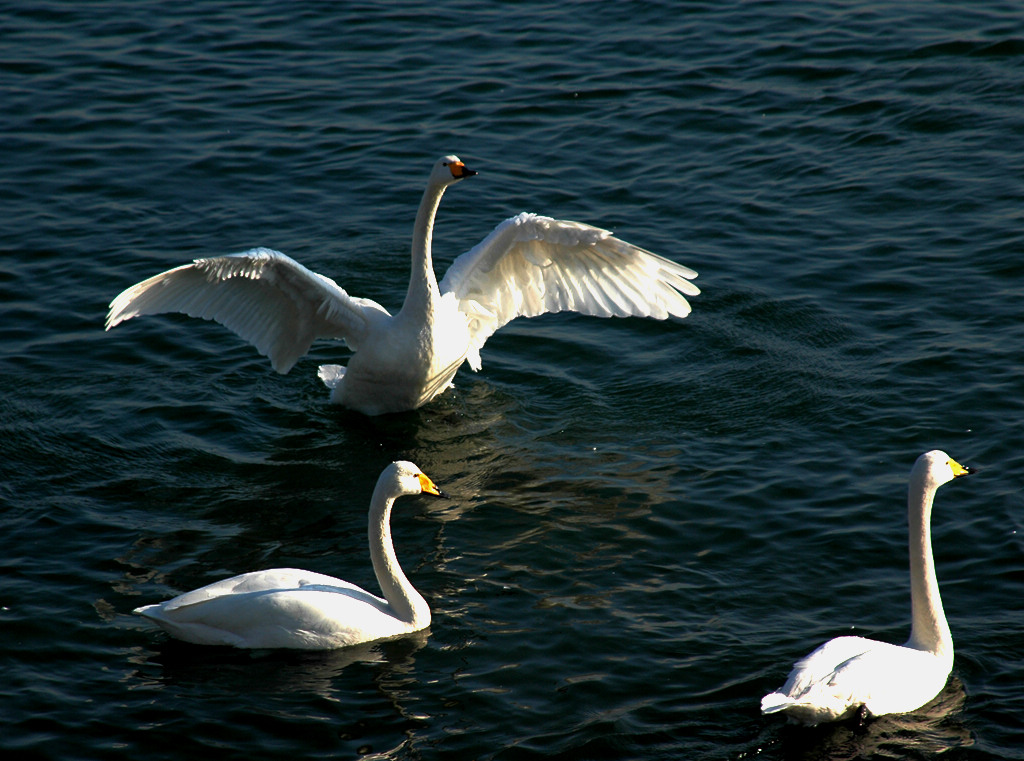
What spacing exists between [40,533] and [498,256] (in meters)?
4.34

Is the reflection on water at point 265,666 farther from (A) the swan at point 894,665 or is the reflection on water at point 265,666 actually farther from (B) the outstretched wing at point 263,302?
(B) the outstretched wing at point 263,302

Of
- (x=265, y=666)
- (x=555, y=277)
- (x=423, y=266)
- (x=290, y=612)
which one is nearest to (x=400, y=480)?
(x=290, y=612)

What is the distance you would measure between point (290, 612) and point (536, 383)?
4373 mm

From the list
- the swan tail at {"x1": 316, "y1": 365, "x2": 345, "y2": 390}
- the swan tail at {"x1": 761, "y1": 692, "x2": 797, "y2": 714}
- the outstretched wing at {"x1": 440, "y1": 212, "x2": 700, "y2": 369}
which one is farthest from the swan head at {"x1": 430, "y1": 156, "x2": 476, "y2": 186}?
the swan tail at {"x1": 761, "y1": 692, "x2": 797, "y2": 714}

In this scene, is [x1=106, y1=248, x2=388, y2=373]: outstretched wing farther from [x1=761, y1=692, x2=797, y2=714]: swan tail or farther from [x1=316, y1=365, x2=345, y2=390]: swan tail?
[x1=761, y1=692, x2=797, y2=714]: swan tail

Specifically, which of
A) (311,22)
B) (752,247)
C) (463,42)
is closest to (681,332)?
(752,247)

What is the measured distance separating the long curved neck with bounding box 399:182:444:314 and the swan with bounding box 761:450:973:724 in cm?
445

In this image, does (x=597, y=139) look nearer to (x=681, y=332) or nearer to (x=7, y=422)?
(x=681, y=332)

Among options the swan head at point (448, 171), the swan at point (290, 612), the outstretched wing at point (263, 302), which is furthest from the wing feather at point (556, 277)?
the swan at point (290, 612)

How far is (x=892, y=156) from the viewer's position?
14500 millimetres

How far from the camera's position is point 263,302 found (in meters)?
10.9

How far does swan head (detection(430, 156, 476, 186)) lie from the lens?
10461 millimetres

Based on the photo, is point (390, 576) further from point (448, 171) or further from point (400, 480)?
point (448, 171)

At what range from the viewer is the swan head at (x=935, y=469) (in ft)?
25.1
